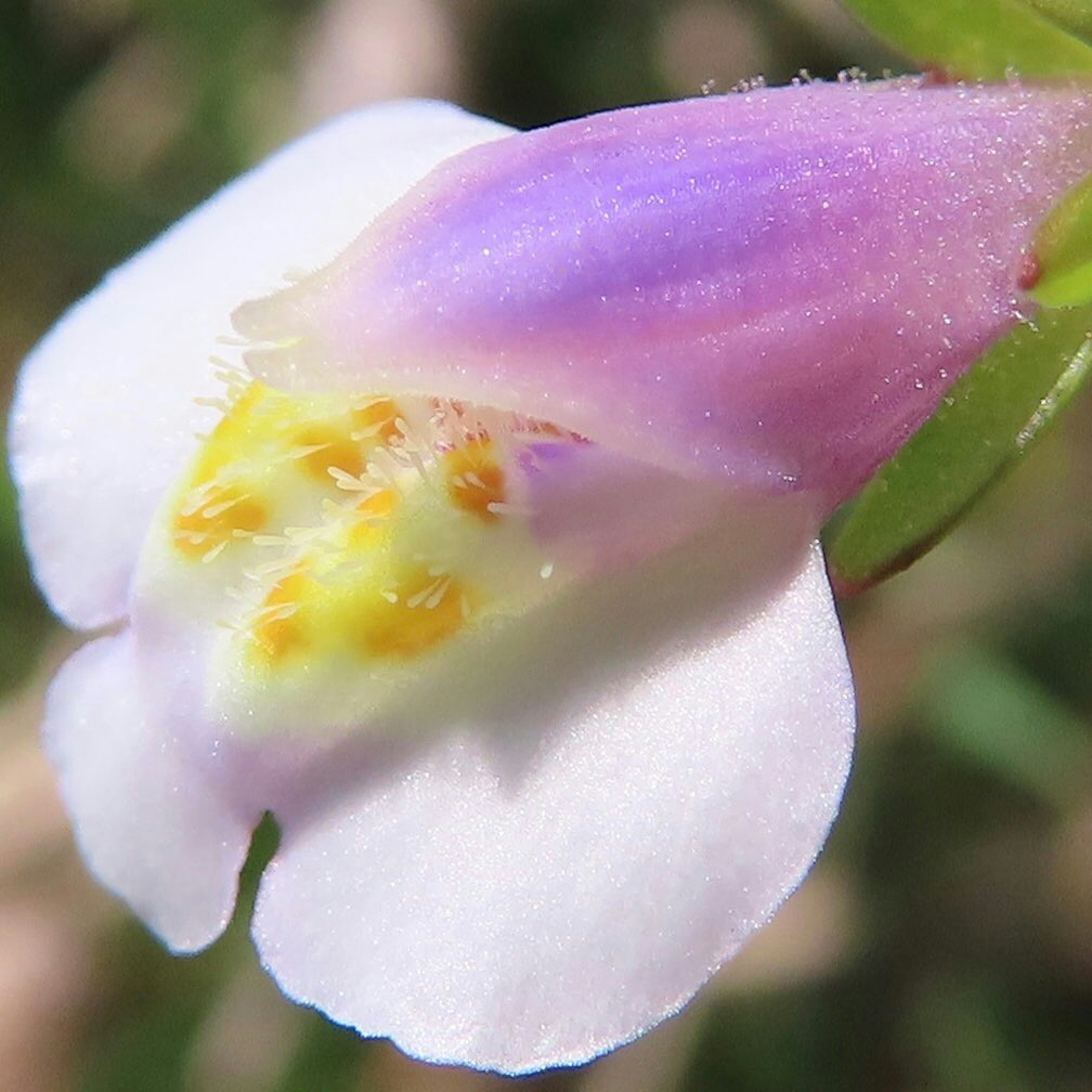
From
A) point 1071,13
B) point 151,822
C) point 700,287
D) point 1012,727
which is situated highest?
point 1071,13

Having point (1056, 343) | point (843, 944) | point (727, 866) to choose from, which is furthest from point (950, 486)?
point (843, 944)

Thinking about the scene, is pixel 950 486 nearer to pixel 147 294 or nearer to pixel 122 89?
pixel 147 294

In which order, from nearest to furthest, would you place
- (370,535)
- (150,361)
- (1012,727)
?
Result: 1. (370,535)
2. (150,361)
3. (1012,727)

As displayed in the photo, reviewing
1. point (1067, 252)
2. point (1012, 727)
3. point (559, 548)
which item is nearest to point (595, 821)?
point (559, 548)

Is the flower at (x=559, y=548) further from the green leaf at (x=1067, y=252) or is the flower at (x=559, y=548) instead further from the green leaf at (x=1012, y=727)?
the green leaf at (x=1012, y=727)

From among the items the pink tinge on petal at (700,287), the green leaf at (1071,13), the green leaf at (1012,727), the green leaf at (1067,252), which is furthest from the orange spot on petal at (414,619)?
the green leaf at (1012,727)

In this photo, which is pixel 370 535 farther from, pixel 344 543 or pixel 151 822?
pixel 151 822

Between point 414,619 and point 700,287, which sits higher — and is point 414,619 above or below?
below
